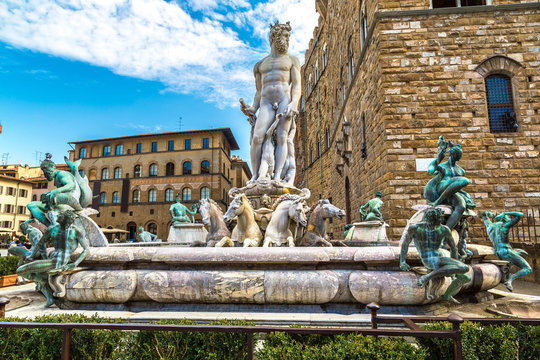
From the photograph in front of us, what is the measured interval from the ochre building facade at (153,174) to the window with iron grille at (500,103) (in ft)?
117

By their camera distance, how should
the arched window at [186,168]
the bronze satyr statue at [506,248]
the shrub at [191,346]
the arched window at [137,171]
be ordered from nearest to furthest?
the shrub at [191,346] → the bronze satyr statue at [506,248] → the arched window at [186,168] → the arched window at [137,171]

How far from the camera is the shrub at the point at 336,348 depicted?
233cm

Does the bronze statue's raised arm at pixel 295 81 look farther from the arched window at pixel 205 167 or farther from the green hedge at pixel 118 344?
the arched window at pixel 205 167

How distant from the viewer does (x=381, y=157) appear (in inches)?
456

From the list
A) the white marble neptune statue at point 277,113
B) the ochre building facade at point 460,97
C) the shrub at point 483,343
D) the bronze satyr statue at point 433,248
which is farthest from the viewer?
the ochre building facade at point 460,97

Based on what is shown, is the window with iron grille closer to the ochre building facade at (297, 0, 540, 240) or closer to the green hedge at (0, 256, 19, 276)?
the ochre building facade at (297, 0, 540, 240)

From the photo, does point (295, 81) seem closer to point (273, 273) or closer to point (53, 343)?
point (273, 273)

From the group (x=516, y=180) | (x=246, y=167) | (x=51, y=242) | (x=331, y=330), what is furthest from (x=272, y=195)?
(x=246, y=167)

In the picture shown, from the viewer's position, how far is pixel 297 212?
5.66 meters

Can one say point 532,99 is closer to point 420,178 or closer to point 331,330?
point 420,178

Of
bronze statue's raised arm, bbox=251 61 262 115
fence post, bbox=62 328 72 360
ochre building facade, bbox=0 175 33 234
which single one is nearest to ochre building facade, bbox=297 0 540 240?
bronze statue's raised arm, bbox=251 61 262 115

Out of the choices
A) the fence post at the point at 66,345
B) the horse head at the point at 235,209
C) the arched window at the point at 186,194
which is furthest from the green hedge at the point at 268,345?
the arched window at the point at 186,194

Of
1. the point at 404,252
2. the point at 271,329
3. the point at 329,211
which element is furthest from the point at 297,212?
the point at 271,329

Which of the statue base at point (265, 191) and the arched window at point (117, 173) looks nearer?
the statue base at point (265, 191)
